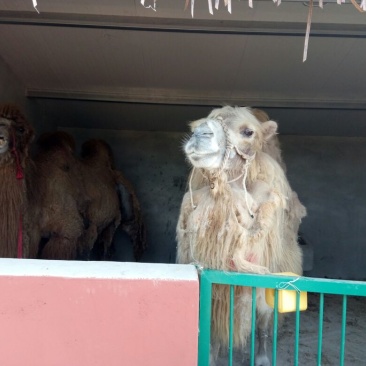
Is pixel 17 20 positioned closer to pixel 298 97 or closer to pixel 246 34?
pixel 246 34

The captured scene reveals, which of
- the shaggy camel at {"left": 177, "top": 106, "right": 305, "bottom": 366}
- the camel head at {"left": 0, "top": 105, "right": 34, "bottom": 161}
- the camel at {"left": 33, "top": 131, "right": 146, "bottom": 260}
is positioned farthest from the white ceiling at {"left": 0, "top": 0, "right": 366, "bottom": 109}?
the shaggy camel at {"left": 177, "top": 106, "right": 305, "bottom": 366}

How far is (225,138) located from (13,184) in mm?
2128

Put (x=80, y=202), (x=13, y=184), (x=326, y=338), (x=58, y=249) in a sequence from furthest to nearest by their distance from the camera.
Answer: (x=80, y=202) < (x=58, y=249) < (x=326, y=338) < (x=13, y=184)

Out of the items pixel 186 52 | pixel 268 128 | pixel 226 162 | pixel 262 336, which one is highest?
pixel 186 52

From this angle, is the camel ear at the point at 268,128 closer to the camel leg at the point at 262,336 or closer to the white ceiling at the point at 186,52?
the white ceiling at the point at 186,52

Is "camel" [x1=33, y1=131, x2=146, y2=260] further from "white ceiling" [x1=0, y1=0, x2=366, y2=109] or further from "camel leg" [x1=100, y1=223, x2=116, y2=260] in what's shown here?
"white ceiling" [x1=0, y1=0, x2=366, y2=109]

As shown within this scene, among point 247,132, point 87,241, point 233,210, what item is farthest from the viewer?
point 87,241

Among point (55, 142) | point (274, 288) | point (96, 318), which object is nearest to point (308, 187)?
point (55, 142)

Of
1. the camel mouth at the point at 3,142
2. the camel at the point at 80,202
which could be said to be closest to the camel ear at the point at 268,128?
Result: the camel mouth at the point at 3,142

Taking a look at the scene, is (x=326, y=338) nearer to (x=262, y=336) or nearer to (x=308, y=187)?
(x=262, y=336)

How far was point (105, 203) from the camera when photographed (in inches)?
241

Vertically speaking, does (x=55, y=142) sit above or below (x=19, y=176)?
above

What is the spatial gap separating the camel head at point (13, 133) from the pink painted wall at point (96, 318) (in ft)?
6.80

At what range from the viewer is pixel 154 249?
7.47 metres
